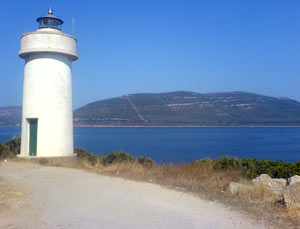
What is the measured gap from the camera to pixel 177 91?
564ft

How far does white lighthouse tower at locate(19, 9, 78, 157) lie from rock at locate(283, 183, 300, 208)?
10422 millimetres

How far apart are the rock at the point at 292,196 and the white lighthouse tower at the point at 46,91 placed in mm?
10422

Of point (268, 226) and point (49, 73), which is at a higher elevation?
point (49, 73)

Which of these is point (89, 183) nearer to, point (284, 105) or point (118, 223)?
point (118, 223)

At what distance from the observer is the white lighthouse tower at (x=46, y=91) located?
45.9ft

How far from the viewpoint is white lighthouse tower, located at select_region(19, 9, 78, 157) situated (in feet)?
45.9

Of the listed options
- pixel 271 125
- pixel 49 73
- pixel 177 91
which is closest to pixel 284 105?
pixel 271 125

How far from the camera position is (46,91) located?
46.0ft

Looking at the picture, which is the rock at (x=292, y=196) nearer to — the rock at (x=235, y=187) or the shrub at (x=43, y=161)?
the rock at (x=235, y=187)

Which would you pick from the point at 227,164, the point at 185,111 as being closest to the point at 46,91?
the point at 227,164

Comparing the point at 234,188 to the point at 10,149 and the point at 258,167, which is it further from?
the point at 10,149

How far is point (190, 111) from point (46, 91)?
133026 millimetres

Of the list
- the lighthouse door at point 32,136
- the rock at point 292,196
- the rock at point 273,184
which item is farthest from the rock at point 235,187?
the lighthouse door at point 32,136

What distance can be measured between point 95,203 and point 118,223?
1393 mm
